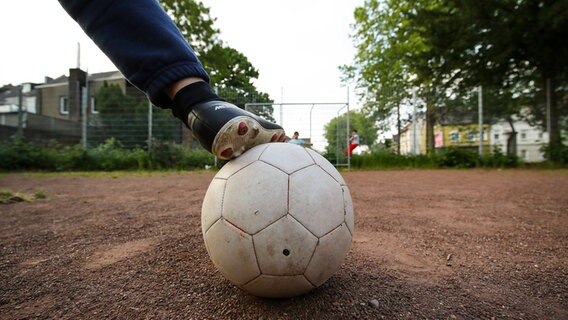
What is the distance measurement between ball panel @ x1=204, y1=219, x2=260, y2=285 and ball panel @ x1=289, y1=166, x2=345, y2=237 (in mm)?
198

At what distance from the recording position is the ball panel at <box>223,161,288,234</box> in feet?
3.74

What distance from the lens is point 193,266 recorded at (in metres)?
1.60

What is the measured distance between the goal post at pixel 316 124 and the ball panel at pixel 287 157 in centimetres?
814

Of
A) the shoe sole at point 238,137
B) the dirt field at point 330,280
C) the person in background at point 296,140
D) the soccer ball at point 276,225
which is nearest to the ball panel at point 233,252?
the soccer ball at point 276,225

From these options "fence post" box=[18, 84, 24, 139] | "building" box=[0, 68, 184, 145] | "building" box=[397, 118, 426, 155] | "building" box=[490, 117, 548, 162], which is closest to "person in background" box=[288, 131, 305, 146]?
"building" box=[397, 118, 426, 155]

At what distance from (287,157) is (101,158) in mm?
9786

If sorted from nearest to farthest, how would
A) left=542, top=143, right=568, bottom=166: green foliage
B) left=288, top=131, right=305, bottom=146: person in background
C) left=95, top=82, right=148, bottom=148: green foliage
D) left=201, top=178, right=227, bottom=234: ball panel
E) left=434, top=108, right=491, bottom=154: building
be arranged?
left=201, top=178, right=227, bottom=234: ball panel
left=288, top=131, right=305, bottom=146: person in background
left=542, top=143, right=568, bottom=166: green foliage
left=434, top=108, right=491, bottom=154: building
left=95, top=82, right=148, bottom=148: green foliage

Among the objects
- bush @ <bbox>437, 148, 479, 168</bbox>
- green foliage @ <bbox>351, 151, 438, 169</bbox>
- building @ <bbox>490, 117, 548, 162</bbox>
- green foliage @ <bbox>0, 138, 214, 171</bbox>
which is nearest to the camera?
green foliage @ <bbox>0, 138, 214, 171</bbox>

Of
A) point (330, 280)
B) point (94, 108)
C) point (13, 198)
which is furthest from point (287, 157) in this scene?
point (94, 108)

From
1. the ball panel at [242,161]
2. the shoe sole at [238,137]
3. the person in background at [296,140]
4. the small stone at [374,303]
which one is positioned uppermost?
the person in background at [296,140]

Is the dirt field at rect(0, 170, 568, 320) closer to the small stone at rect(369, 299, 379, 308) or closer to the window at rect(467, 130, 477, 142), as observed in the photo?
the small stone at rect(369, 299, 379, 308)

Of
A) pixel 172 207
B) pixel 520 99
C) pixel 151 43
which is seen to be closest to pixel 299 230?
pixel 151 43

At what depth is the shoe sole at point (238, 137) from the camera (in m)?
1.24

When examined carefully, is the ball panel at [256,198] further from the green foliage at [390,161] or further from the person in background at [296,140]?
the green foliage at [390,161]
